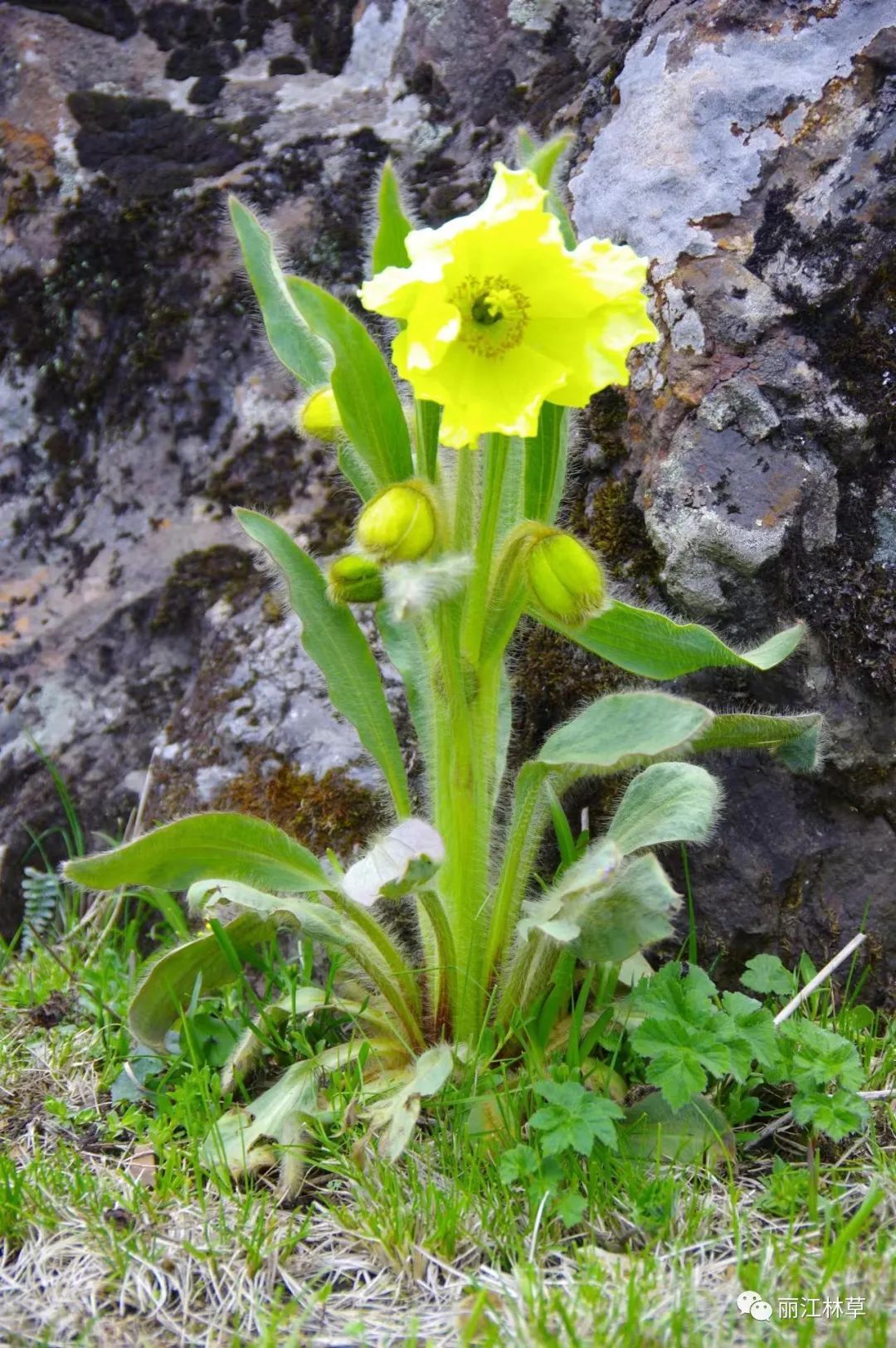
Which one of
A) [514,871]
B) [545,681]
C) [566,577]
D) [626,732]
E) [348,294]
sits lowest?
[514,871]

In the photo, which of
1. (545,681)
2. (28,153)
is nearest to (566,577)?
(545,681)

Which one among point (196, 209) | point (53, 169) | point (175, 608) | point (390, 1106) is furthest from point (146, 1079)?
point (53, 169)

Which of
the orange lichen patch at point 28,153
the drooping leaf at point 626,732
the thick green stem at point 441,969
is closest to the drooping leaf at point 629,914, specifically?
the drooping leaf at point 626,732

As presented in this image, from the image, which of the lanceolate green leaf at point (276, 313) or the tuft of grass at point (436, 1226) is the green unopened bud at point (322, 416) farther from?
the tuft of grass at point (436, 1226)

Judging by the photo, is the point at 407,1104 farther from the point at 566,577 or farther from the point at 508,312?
the point at 508,312

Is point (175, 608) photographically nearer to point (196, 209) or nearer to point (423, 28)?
point (196, 209)

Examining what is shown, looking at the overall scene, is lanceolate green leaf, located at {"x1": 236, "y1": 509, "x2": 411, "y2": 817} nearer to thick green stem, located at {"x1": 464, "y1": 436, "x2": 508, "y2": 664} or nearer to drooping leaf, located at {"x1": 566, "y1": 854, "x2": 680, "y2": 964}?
thick green stem, located at {"x1": 464, "y1": 436, "x2": 508, "y2": 664}
